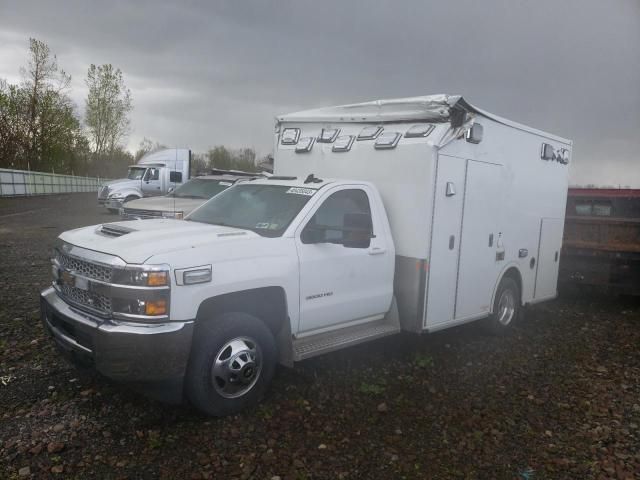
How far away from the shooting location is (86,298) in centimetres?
387

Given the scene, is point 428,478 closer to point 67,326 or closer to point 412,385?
point 412,385

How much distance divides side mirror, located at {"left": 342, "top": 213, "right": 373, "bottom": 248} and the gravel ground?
1.38m

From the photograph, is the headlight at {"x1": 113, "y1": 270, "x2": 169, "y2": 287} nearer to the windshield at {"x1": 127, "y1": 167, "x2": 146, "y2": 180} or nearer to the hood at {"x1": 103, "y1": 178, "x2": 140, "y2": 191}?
the hood at {"x1": 103, "y1": 178, "x2": 140, "y2": 191}

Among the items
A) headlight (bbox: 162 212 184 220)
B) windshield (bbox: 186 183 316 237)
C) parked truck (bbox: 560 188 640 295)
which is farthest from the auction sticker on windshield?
headlight (bbox: 162 212 184 220)

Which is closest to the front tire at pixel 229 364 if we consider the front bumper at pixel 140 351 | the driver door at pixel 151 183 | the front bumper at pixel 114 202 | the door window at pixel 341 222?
the front bumper at pixel 140 351

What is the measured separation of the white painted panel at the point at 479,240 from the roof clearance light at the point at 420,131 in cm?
70

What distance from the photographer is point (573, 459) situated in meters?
3.77

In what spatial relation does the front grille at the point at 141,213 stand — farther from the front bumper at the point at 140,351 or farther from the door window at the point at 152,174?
the door window at the point at 152,174

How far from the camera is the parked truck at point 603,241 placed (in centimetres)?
842

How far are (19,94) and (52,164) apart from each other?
5482 mm

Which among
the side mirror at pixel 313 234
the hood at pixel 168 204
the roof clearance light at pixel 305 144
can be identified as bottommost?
the hood at pixel 168 204

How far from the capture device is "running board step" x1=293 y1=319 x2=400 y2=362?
445 cm

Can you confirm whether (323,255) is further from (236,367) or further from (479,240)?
(479,240)

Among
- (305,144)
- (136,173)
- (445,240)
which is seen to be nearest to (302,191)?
(305,144)
